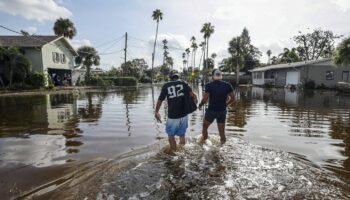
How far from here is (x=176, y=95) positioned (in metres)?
6.57

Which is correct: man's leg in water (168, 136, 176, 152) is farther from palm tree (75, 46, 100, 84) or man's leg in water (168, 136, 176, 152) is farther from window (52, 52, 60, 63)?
palm tree (75, 46, 100, 84)

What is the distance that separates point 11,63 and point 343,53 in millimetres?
33635

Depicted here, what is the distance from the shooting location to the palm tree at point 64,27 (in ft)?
162

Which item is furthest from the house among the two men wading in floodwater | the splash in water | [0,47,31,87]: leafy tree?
the splash in water

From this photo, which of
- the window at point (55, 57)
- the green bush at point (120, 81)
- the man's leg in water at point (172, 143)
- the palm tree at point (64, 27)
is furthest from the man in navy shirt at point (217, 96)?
the palm tree at point (64, 27)

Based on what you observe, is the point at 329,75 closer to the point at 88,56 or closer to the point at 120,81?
the point at 120,81

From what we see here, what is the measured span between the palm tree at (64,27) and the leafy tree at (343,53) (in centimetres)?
4081

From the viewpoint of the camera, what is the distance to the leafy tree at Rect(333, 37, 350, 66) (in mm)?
28031

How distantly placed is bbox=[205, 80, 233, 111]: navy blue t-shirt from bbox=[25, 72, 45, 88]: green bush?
30.2m

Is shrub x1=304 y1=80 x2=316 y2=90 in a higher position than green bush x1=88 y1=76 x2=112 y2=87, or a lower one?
lower

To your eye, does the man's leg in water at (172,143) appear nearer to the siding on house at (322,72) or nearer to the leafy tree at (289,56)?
the siding on house at (322,72)

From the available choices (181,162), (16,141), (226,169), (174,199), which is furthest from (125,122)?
(174,199)

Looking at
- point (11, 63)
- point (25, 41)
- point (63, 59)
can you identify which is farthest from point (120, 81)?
point (11, 63)

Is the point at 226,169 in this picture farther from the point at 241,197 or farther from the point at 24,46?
the point at 24,46
